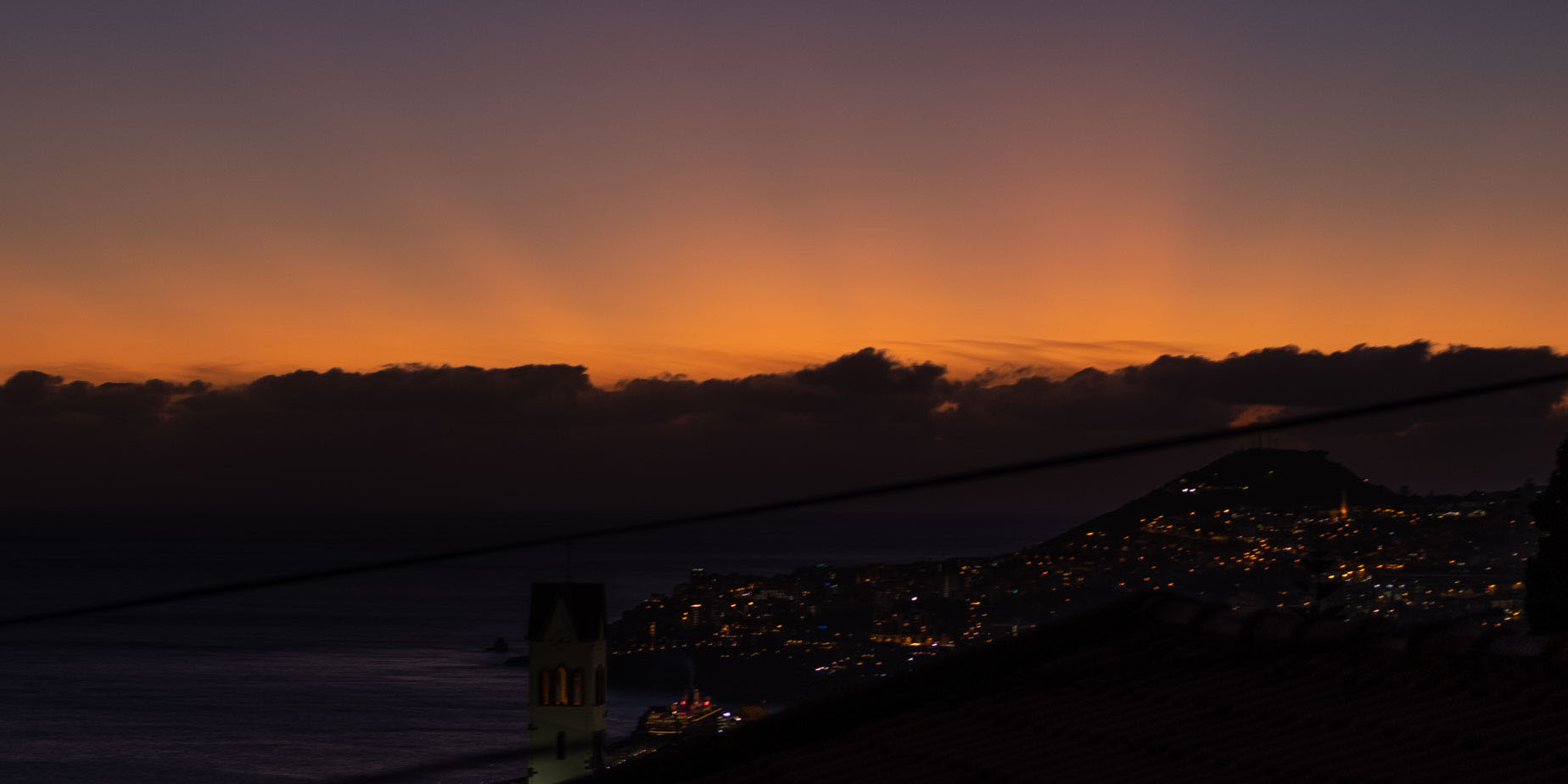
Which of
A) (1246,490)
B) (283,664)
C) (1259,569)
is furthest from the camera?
(283,664)

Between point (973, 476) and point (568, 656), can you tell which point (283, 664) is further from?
point (973, 476)

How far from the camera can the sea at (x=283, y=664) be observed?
211 feet

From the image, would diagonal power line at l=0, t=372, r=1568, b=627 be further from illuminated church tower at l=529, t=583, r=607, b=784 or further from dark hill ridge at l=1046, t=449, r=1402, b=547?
illuminated church tower at l=529, t=583, r=607, b=784

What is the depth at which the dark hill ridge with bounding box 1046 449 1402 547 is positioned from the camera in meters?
8.04

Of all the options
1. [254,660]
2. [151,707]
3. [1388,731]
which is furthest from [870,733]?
[254,660]

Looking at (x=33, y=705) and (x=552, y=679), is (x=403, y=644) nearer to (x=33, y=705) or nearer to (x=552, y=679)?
(x=33, y=705)

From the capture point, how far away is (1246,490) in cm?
822

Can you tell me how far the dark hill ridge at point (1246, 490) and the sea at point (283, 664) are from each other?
4775 millimetres

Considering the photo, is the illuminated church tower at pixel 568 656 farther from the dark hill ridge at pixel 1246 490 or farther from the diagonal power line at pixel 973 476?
the diagonal power line at pixel 973 476

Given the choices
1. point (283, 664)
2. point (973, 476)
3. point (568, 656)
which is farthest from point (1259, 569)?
point (283, 664)

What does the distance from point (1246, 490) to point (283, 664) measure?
98.8m

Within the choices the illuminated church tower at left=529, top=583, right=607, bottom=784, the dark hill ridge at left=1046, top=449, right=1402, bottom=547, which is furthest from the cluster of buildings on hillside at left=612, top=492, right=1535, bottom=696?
the illuminated church tower at left=529, top=583, right=607, bottom=784

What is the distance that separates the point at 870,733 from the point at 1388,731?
2.21 m

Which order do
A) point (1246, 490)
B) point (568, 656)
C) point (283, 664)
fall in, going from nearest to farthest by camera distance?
point (1246, 490)
point (568, 656)
point (283, 664)
